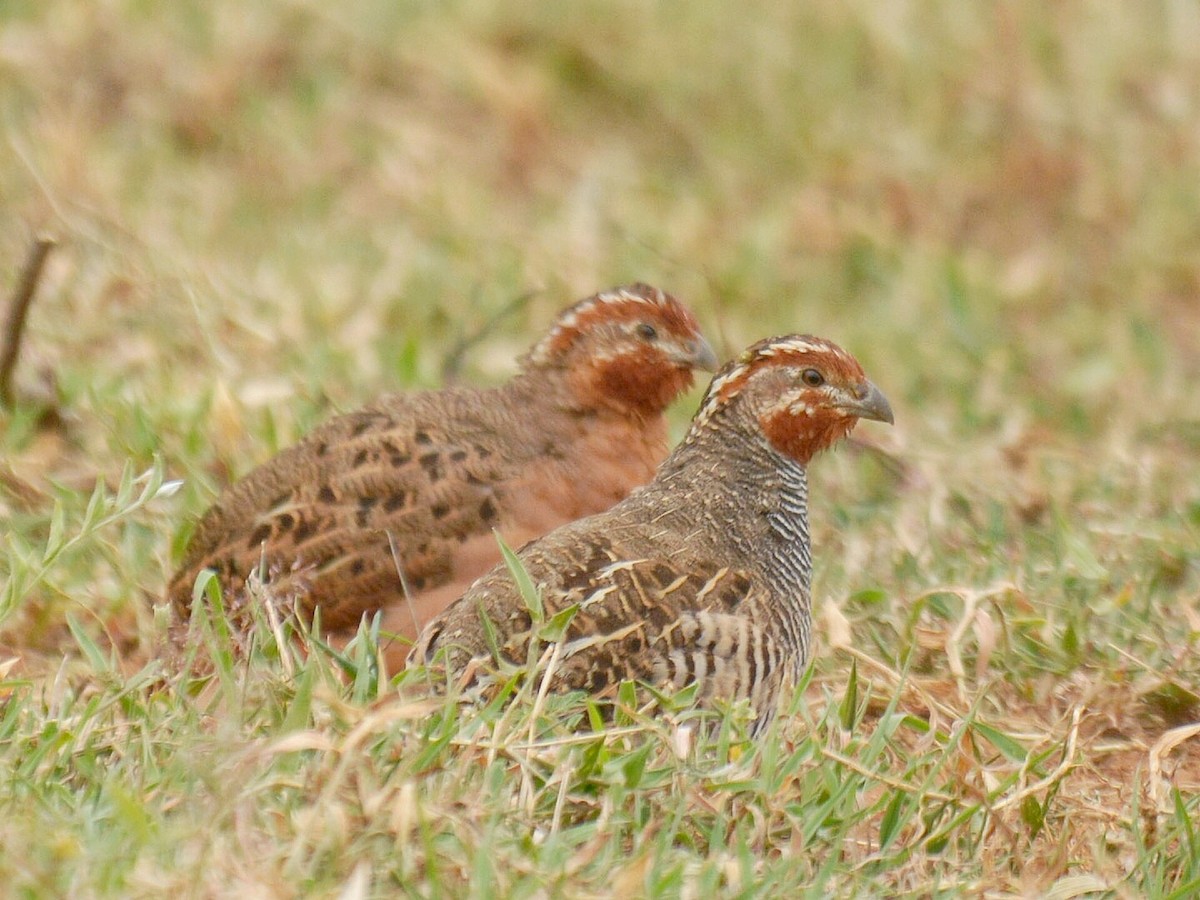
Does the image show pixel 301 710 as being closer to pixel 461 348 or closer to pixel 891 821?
pixel 891 821

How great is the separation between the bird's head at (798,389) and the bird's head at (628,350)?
51 centimetres

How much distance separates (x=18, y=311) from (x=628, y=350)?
6.07ft

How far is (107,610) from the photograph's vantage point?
480 cm

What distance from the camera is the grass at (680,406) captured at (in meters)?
3.33

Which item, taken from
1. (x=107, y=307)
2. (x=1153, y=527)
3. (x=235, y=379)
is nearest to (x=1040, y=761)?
(x=1153, y=527)

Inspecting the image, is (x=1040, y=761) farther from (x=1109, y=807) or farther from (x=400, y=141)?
(x=400, y=141)

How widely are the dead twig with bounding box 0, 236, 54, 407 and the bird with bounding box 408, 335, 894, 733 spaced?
A: 200 centimetres

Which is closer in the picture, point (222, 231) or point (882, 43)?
point (222, 231)

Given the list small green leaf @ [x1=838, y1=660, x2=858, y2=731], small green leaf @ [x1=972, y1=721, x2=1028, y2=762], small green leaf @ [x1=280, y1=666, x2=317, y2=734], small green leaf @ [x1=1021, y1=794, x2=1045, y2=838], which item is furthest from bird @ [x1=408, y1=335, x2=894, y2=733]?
small green leaf @ [x1=1021, y1=794, x2=1045, y2=838]

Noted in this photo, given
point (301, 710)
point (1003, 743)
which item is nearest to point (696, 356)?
point (1003, 743)

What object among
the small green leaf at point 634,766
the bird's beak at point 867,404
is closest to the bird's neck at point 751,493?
the bird's beak at point 867,404

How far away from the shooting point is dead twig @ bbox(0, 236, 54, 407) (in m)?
5.38

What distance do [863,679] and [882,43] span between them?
546 centimetres

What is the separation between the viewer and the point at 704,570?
398 centimetres
